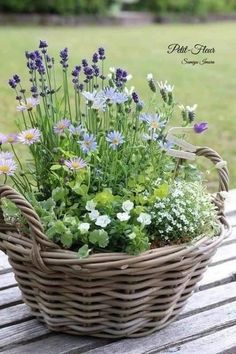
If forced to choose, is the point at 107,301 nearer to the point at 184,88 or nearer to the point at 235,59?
the point at 184,88

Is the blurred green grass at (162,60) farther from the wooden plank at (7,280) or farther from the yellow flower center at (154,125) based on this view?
the yellow flower center at (154,125)

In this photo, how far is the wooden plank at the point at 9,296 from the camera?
60.5 inches

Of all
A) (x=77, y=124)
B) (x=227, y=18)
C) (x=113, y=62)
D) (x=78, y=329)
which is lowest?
(x=227, y=18)

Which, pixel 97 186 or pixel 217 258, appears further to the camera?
pixel 217 258

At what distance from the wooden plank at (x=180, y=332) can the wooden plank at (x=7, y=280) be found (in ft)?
1.12

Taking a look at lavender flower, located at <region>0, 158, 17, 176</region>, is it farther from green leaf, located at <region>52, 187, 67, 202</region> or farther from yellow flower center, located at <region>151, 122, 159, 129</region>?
yellow flower center, located at <region>151, 122, 159, 129</region>

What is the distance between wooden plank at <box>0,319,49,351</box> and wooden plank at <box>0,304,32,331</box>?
2 centimetres

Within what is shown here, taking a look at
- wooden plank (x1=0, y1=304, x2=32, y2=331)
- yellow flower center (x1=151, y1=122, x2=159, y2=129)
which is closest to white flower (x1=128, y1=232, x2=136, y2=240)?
yellow flower center (x1=151, y1=122, x2=159, y2=129)

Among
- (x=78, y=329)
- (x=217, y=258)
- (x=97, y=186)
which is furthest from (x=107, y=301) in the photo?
(x=217, y=258)

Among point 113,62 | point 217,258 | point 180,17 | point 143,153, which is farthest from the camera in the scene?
point 180,17

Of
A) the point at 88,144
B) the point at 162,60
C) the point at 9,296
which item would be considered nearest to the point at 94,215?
the point at 88,144

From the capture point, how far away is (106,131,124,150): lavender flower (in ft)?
4.36

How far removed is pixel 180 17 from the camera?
1063 cm

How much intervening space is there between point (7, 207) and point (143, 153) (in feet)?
0.93
